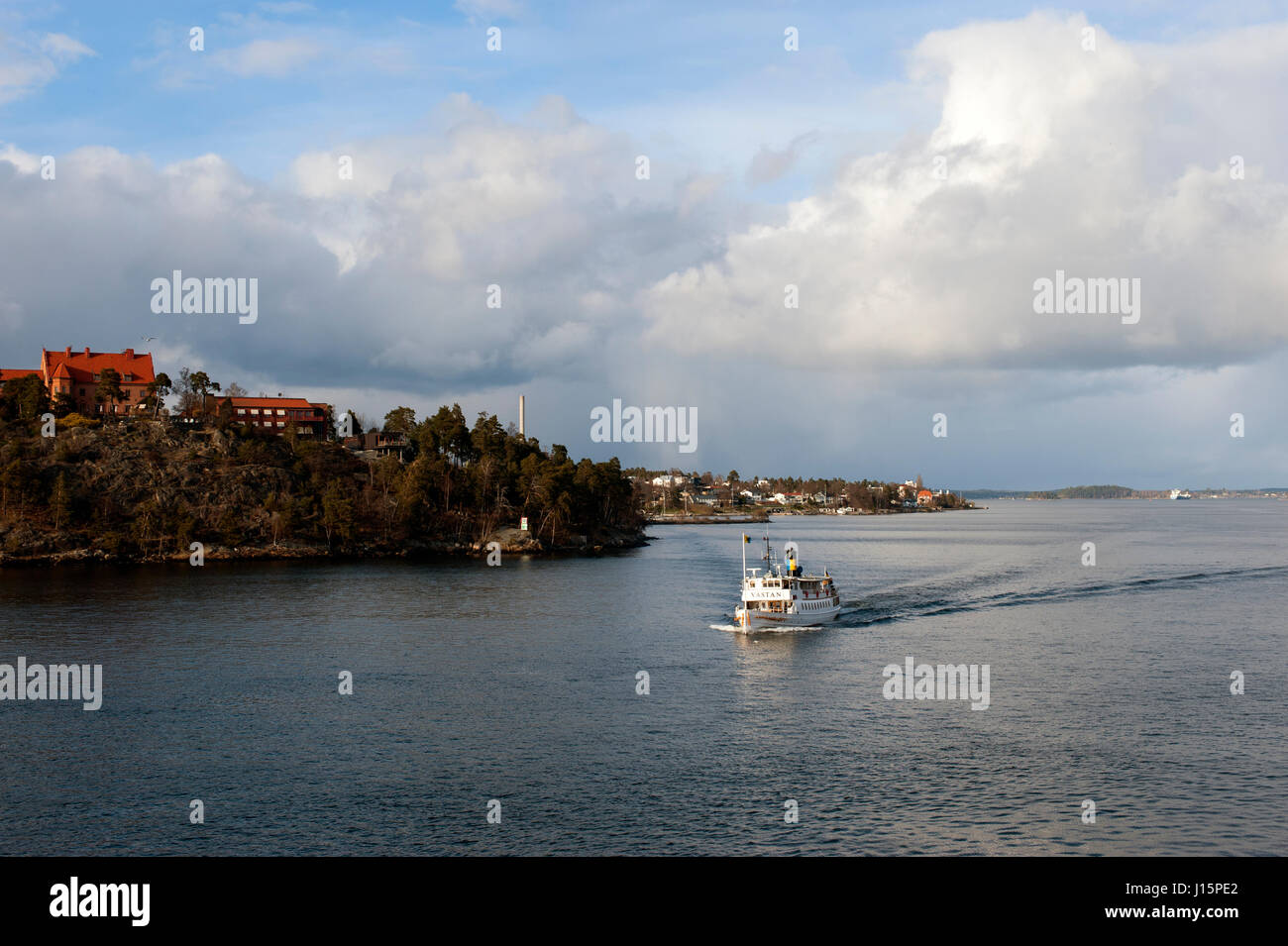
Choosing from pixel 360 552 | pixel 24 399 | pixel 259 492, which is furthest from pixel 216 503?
pixel 24 399

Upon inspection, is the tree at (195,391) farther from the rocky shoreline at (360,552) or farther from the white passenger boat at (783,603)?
the white passenger boat at (783,603)

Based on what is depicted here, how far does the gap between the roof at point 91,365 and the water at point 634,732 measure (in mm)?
106930

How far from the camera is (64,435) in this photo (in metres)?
161

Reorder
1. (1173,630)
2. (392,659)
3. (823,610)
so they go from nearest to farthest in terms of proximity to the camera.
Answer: (392,659), (1173,630), (823,610)

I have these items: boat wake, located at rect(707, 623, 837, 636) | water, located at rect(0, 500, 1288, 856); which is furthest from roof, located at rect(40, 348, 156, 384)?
boat wake, located at rect(707, 623, 837, 636)

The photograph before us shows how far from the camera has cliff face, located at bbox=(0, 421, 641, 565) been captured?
5640 inches

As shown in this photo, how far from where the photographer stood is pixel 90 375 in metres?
184

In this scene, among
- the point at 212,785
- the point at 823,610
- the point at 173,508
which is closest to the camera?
the point at 212,785

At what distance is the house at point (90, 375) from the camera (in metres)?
180

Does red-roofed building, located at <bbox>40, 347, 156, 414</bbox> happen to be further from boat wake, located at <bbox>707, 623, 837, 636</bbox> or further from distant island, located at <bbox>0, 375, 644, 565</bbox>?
boat wake, located at <bbox>707, 623, 837, 636</bbox>

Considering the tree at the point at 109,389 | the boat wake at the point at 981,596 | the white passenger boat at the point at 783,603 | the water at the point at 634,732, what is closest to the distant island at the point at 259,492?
the tree at the point at 109,389
